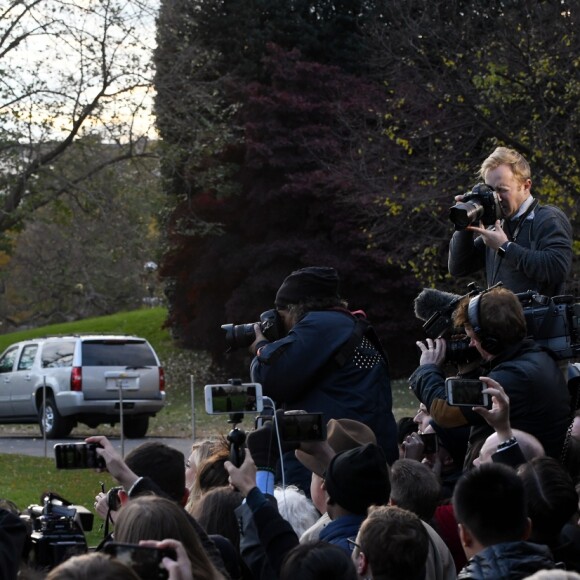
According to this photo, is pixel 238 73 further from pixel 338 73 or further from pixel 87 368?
pixel 87 368

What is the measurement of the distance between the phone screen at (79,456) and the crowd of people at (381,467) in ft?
→ 0.13

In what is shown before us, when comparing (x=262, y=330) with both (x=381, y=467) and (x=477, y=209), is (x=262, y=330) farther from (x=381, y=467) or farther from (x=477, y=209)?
(x=381, y=467)

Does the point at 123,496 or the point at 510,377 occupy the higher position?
the point at 510,377

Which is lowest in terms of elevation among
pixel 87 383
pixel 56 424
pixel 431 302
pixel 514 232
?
pixel 56 424

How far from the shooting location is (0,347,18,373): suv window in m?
26.5

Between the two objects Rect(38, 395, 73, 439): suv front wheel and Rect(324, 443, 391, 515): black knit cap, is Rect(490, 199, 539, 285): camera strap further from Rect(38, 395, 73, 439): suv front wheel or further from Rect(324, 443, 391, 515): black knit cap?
Rect(38, 395, 73, 439): suv front wheel

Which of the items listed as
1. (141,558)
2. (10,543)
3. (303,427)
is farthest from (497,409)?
(141,558)

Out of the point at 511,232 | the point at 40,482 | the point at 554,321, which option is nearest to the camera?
the point at 554,321

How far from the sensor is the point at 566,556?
5.11 m

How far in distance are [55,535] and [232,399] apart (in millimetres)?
1057

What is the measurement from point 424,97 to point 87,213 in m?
7.61

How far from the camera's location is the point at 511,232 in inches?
274

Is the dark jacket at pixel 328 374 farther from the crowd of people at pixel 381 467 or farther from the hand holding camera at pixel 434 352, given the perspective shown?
the hand holding camera at pixel 434 352

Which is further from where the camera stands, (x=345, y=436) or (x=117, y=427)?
(x=117, y=427)
